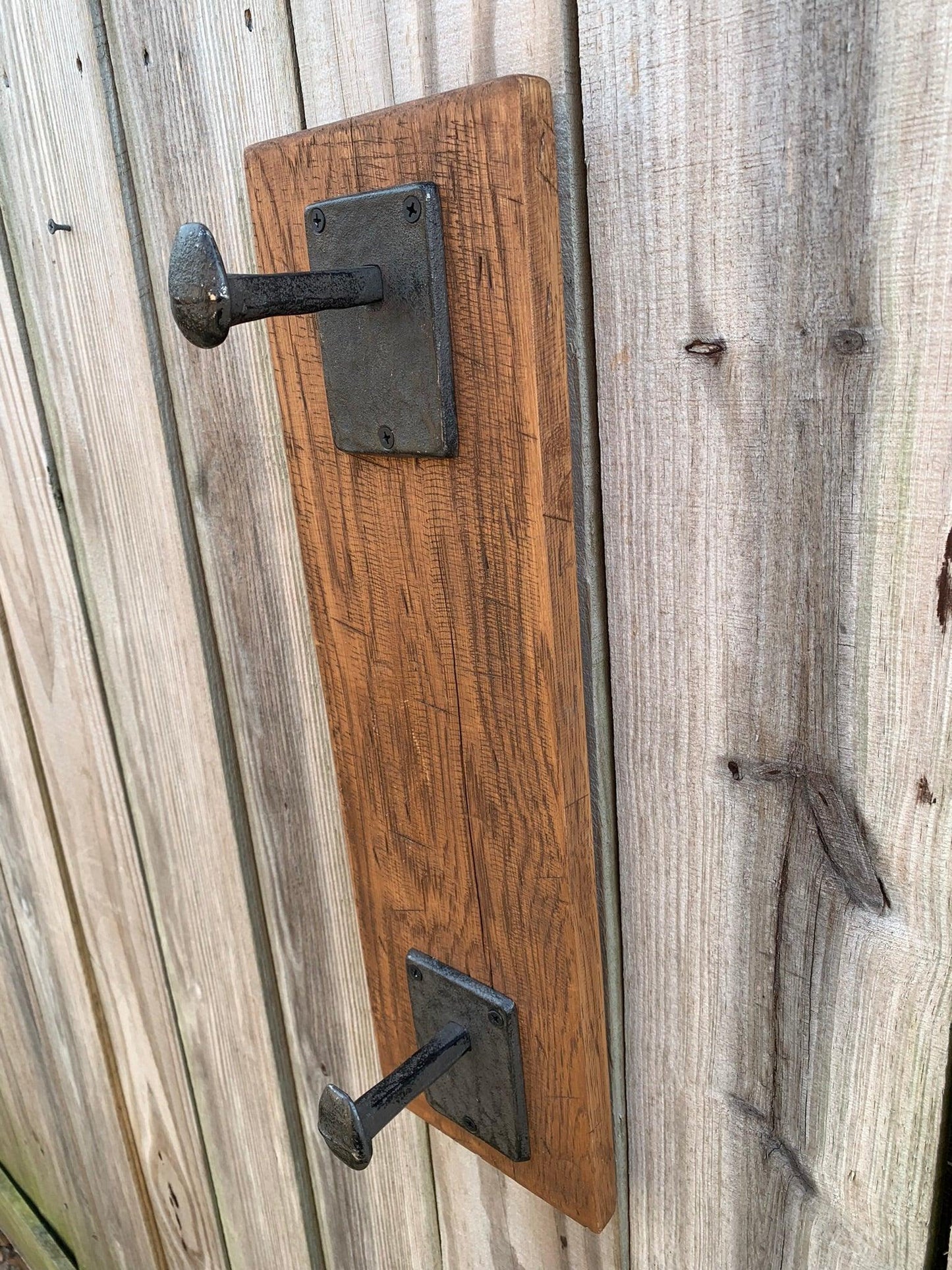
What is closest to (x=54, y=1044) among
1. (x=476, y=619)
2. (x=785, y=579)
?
(x=476, y=619)

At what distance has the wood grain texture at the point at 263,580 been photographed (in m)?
0.52

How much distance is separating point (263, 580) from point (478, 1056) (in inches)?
11.9

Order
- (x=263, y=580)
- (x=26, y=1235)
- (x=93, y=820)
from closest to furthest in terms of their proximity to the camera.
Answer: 1. (x=263, y=580)
2. (x=93, y=820)
3. (x=26, y=1235)

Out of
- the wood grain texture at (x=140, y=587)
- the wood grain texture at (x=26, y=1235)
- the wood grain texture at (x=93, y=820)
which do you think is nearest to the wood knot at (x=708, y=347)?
the wood grain texture at (x=140, y=587)

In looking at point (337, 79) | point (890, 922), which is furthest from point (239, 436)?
point (890, 922)

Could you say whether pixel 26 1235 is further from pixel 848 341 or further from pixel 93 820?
pixel 848 341

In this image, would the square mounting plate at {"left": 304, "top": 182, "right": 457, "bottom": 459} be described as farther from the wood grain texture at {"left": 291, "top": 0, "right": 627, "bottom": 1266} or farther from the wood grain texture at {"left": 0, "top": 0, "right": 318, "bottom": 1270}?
the wood grain texture at {"left": 0, "top": 0, "right": 318, "bottom": 1270}

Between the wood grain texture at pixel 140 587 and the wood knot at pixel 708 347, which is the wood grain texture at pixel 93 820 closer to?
the wood grain texture at pixel 140 587

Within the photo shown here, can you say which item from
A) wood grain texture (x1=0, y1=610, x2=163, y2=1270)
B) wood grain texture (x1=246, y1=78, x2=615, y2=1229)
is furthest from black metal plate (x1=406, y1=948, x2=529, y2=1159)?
wood grain texture (x1=0, y1=610, x2=163, y2=1270)

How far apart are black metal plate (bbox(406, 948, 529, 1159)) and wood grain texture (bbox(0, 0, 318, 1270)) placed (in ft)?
0.75

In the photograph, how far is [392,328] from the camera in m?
0.42

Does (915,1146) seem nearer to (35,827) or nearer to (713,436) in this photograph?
(713,436)

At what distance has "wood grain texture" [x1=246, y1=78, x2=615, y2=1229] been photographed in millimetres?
389

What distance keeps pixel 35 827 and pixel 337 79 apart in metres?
0.81
